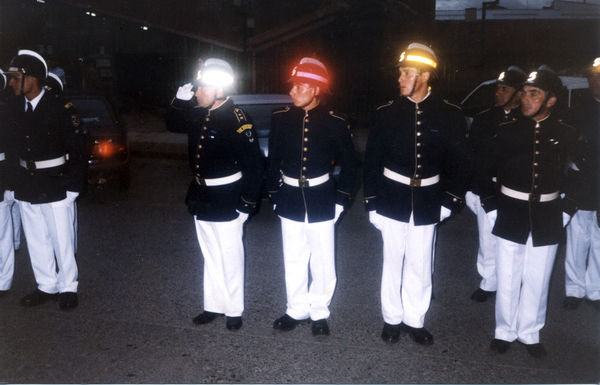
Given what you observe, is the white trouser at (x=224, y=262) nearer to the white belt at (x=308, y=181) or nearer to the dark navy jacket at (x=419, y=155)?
the white belt at (x=308, y=181)

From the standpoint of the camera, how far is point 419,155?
12.8 feet

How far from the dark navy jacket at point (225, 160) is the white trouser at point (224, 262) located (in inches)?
4.2

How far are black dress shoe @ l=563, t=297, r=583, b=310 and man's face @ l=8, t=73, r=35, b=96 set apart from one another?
478 cm

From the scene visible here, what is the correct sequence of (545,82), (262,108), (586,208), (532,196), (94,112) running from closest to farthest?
(545,82), (532,196), (586,208), (262,108), (94,112)

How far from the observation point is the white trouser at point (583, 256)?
4668mm

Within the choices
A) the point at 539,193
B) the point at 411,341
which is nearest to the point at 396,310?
the point at 411,341

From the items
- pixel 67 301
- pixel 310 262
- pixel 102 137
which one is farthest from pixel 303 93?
pixel 102 137

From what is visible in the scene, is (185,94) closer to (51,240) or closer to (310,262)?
(310,262)

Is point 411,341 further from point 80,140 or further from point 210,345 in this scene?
point 80,140

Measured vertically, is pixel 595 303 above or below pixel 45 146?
below

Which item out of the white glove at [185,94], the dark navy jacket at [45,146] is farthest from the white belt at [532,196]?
the dark navy jacket at [45,146]

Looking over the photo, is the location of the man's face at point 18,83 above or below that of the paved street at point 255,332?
above

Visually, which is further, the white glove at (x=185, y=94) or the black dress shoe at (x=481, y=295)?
the black dress shoe at (x=481, y=295)

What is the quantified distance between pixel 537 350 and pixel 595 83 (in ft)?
7.03
